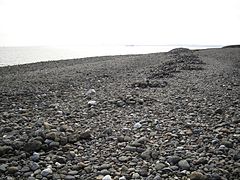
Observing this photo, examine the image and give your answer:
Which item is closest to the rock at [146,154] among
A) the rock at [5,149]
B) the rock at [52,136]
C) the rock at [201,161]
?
the rock at [201,161]

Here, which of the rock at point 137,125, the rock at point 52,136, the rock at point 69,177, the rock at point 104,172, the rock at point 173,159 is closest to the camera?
the rock at point 69,177

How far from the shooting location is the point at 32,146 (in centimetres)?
404

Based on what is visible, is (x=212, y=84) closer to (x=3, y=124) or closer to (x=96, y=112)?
(x=96, y=112)

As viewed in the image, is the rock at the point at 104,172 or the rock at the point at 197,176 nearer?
the rock at the point at 197,176

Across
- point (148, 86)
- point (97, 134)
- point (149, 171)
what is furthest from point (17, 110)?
point (148, 86)

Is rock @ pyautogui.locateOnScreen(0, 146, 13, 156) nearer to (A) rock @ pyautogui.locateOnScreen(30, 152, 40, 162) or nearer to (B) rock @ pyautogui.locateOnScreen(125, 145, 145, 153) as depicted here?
(A) rock @ pyautogui.locateOnScreen(30, 152, 40, 162)

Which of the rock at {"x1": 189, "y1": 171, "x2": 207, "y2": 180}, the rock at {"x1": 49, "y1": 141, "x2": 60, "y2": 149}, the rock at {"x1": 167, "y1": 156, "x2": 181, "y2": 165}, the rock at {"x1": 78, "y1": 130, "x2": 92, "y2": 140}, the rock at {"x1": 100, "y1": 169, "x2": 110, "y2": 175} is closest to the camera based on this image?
the rock at {"x1": 189, "y1": 171, "x2": 207, "y2": 180}

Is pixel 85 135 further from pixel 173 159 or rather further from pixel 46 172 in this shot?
pixel 173 159

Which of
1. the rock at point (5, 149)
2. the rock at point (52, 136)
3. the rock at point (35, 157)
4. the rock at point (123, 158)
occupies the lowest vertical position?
the rock at point (123, 158)

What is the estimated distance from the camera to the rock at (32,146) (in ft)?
13.2

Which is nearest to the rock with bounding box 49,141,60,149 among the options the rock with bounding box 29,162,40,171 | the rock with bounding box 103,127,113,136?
the rock with bounding box 29,162,40,171

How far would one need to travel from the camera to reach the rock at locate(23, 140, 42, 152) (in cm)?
401

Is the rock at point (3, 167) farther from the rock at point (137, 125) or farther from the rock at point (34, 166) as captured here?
the rock at point (137, 125)

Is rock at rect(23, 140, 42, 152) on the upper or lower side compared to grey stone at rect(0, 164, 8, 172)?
upper
